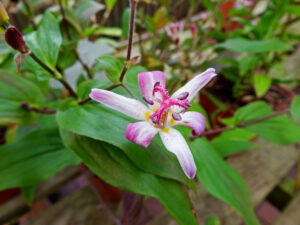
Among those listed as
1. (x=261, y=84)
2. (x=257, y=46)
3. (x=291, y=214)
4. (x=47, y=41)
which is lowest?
(x=291, y=214)

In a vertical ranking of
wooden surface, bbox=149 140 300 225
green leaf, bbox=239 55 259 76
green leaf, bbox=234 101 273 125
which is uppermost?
green leaf, bbox=239 55 259 76

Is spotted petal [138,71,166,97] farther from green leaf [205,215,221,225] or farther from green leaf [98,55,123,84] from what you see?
green leaf [205,215,221,225]

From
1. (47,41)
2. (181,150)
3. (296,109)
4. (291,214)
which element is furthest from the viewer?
(291,214)

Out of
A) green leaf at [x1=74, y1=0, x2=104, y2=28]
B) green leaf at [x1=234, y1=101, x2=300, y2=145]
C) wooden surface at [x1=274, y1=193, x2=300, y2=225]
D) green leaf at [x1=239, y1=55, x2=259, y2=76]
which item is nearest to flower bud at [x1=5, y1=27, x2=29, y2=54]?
green leaf at [x1=74, y1=0, x2=104, y2=28]

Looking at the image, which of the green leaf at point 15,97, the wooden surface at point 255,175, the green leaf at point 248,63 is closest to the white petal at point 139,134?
the green leaf at point 15,97

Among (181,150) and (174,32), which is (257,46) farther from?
(181,150)

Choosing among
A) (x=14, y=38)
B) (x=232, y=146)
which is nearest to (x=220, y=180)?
(x=232, y=146)

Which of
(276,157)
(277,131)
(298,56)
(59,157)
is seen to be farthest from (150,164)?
(298,56)

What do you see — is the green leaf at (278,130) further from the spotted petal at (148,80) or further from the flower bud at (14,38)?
the flower bud at (14,38)
